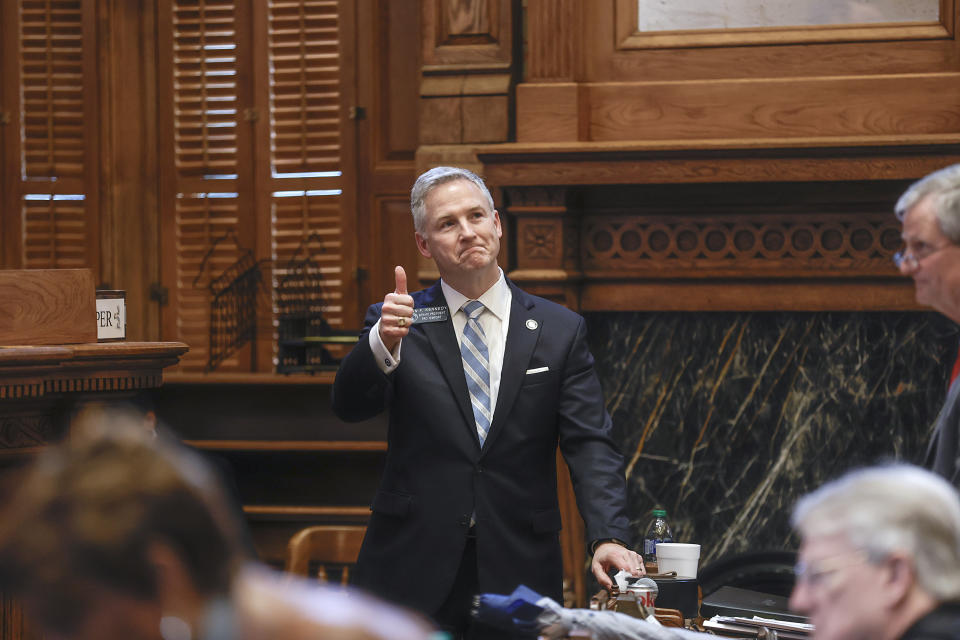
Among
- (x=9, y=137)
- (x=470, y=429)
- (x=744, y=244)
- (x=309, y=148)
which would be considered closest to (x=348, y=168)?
(x=309, y=148)

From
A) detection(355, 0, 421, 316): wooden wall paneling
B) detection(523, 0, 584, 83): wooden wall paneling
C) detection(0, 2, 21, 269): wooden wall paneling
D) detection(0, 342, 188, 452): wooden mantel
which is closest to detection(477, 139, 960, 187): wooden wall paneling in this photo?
detection(523, 0, 584, 83): wooden wall paneling

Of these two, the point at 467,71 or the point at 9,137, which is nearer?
the point at 467,71

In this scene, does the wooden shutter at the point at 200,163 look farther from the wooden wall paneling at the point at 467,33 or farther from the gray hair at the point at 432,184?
the gray hair at the point at 432,184

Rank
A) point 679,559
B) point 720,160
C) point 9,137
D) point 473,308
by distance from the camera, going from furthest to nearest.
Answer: point 9,137 < point 720,160 < point 473,308 < point 679,559

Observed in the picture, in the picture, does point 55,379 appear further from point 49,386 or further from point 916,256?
point 916,256

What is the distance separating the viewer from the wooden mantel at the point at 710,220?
152 inches

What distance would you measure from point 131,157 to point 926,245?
14.0 feet

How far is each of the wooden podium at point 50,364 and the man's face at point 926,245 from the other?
1.91 metres

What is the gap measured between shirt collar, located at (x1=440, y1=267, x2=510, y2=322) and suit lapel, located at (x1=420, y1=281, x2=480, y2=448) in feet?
→ 0.06

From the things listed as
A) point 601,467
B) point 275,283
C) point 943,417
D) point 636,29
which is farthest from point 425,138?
point 943,417

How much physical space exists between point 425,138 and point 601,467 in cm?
201

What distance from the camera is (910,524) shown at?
1.16m

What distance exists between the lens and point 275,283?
16.8 ft

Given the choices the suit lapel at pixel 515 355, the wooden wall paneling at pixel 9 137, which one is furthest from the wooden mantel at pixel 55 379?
the wooden wall paneling at pixel 9 137
